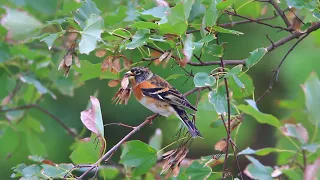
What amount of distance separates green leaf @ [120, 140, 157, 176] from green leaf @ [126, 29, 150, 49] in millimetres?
169

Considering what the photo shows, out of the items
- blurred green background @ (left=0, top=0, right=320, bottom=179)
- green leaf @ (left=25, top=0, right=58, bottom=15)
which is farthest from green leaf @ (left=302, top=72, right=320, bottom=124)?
blurred green background @ (left=0, top=0, right=320, bottom=179)

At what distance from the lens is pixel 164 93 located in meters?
1.21

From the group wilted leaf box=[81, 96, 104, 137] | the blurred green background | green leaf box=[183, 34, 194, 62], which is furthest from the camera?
the blurred green background

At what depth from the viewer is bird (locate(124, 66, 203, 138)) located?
114 centimetres

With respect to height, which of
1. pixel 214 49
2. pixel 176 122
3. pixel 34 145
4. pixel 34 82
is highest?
pixel 214 49

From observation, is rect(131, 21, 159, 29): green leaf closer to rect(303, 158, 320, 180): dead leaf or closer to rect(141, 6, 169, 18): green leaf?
rect(141, 6, 169, 18): green leaf

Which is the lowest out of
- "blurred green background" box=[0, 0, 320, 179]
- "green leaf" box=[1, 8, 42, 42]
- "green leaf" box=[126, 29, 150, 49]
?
"blurred green background" box=[0, 0, 320, 179]

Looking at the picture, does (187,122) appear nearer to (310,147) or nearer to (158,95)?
(158,95)

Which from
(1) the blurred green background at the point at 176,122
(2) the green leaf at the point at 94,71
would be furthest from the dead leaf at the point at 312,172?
(1) the blurred green background at the point at 176,122

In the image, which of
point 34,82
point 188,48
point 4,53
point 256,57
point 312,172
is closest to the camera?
point 312,172

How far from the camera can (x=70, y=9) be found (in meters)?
1.01

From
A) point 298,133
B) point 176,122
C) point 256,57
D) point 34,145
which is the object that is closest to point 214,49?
point 256,57

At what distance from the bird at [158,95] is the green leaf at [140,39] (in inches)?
7.6

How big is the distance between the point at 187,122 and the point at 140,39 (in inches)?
9.5
